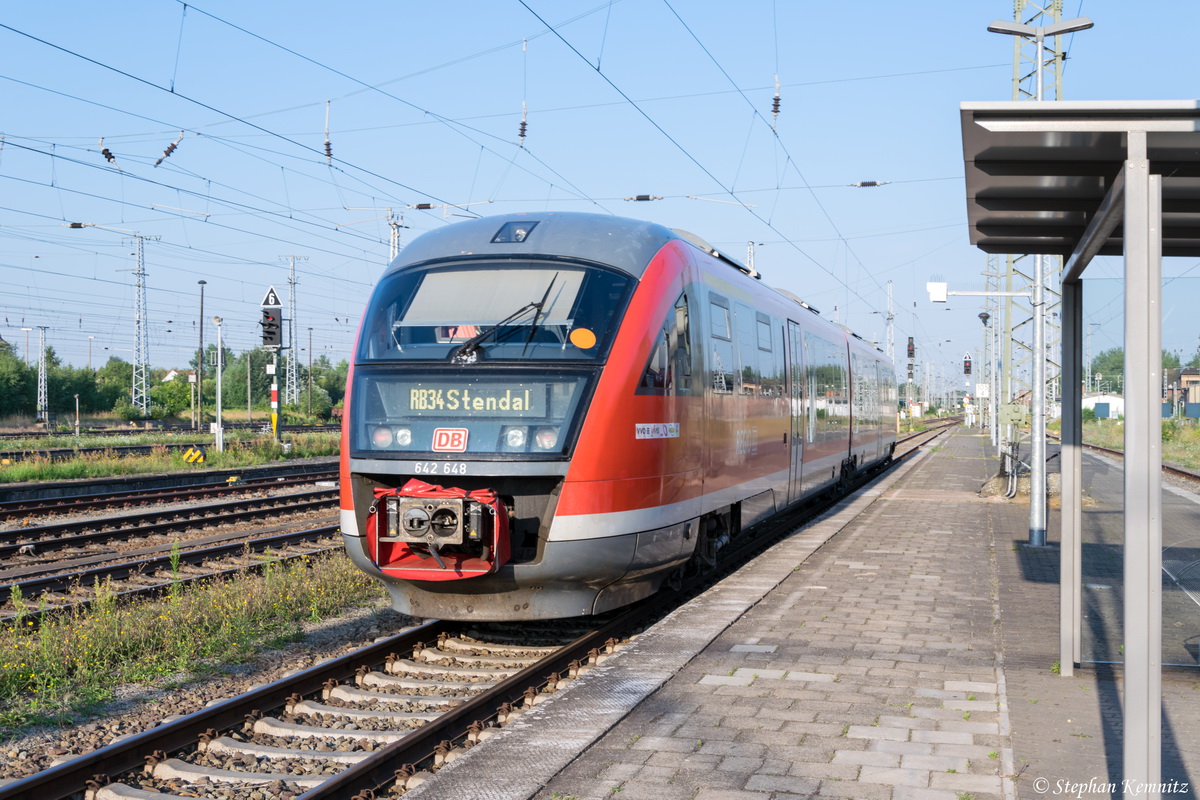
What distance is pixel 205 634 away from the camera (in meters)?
8.63

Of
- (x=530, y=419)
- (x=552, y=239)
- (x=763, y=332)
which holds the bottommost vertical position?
(x=530, y=419)

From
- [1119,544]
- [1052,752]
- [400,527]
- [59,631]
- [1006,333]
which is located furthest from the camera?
[1006,333]

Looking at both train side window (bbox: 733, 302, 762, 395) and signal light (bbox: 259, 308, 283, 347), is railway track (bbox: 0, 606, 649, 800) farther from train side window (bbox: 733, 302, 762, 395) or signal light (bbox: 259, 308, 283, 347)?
signal light (bbox: 259, 308, 283, 347)

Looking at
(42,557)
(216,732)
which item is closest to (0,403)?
(42,557)

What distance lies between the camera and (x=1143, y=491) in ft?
13.5

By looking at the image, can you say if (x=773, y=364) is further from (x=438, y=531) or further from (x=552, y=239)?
(x=438, y=531)

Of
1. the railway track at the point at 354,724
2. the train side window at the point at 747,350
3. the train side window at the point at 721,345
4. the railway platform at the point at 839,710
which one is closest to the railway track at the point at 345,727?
the railway track at the point at 354,724

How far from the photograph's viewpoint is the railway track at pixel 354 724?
5375 millimetres

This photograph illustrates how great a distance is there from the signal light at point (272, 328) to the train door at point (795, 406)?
15156mm

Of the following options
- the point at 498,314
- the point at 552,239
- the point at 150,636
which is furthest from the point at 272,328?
the point at 498,314

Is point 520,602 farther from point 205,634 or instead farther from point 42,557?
point 42,557

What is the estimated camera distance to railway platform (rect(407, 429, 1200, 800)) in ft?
16.7

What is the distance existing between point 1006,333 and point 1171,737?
19.8 m

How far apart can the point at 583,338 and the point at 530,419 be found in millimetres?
723
